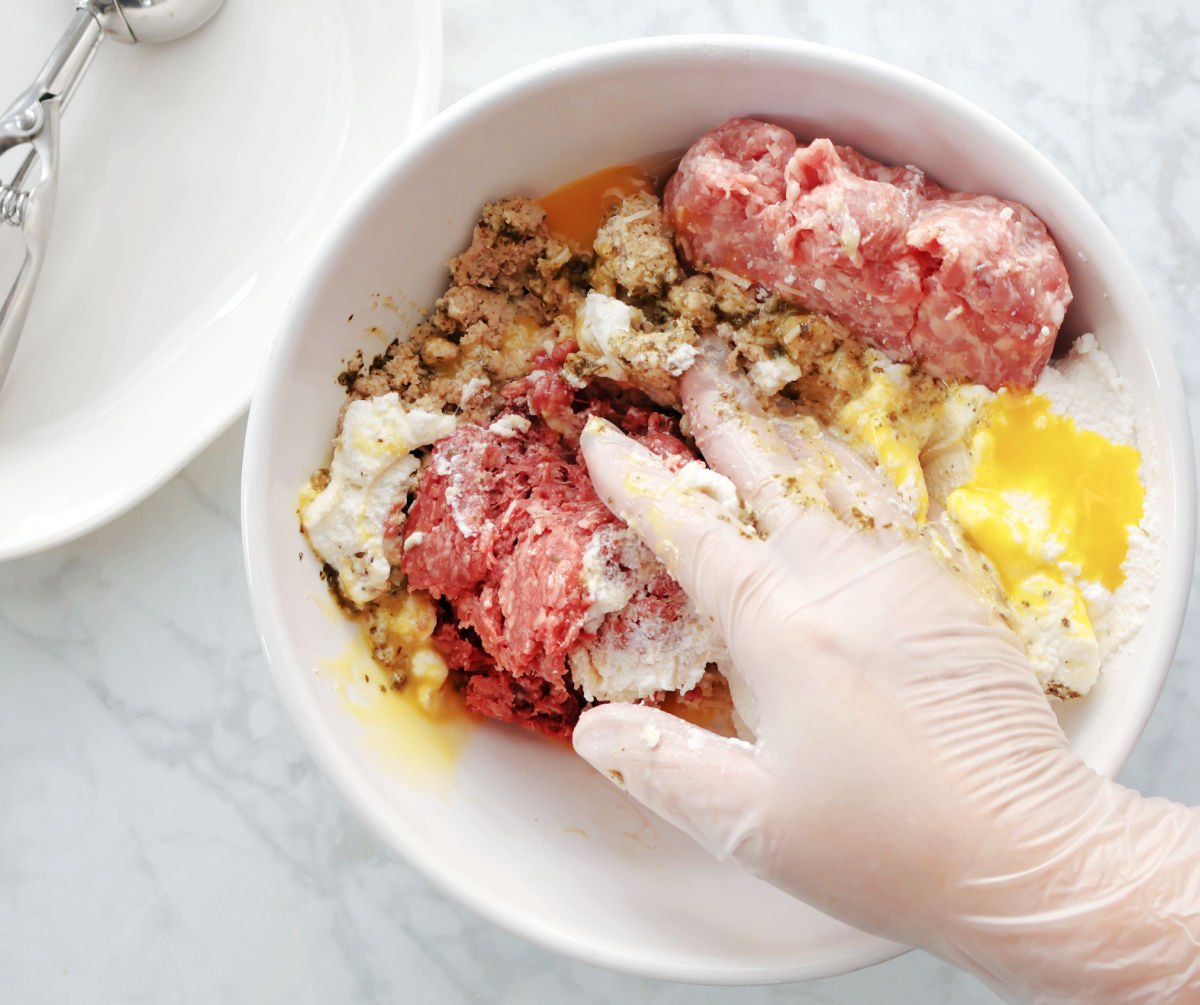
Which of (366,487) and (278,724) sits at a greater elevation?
(366,487)

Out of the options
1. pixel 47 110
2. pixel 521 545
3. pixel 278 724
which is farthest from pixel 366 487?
pixel 47 110

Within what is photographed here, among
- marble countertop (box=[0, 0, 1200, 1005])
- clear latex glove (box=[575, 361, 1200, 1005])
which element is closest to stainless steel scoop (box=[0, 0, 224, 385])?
marble countertop (box=[0, 0, 1200, 1005])

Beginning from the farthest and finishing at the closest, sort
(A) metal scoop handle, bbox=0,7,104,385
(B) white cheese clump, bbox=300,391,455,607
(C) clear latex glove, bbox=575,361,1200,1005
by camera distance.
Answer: (A) metal scoop handle, bbox=0,7,104,385 → (B) white cheese clump, bbox=300,391,455,607 → (C) clear latex glove, bbox=575,361,1200,1005

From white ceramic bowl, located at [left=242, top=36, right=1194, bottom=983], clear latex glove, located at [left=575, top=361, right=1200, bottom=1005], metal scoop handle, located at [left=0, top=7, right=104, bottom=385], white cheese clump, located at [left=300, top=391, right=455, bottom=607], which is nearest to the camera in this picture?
clear latex glove, located at [left=575, top=361, right=1200, bottom=1005]

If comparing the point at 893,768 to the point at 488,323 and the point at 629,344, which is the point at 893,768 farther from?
the point at 488,323

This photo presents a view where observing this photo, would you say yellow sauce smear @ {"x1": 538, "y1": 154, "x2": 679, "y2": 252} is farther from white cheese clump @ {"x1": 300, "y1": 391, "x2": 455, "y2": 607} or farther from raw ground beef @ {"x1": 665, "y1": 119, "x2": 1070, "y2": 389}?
white cheese clump @ {"x1": 300, "y1": 391, "x2": 455, "y2": 607}

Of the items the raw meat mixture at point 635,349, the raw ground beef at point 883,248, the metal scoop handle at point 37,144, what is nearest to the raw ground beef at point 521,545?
the raw meat mixture at point 635,349

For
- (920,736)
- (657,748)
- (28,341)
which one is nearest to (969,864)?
(920,736)
